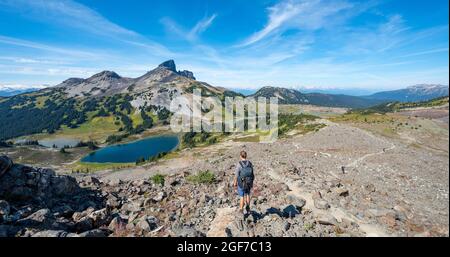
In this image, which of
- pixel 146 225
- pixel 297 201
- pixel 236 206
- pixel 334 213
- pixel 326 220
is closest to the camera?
pixel 146 225

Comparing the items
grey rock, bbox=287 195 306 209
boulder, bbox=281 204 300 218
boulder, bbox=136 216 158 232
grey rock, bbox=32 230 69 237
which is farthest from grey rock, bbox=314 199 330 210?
grey rock, bbox=32 230 69 237

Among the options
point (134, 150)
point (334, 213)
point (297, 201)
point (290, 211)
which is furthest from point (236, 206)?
point (134, 150)

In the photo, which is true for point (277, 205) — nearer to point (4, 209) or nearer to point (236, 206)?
point (236, 206)

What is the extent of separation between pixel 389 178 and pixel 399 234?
18.8m

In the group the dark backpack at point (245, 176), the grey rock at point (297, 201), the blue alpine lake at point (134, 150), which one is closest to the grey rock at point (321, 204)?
the grey rock at point (297, 201)

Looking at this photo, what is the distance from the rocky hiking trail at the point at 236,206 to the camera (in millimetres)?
15234

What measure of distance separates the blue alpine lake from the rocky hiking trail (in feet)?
380

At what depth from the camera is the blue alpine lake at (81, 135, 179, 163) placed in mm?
139500

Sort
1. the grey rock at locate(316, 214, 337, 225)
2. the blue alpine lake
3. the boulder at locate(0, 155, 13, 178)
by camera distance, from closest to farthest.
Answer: the grey rock at locate(316, 214, 337, 225) < the boulder at locate(0, 155, 13, 178) < the blue alpine lake

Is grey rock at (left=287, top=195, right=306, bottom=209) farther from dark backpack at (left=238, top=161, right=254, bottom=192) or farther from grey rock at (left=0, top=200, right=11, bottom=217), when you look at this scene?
grey rock at (left=0, top=200, right=11, bottom=217)

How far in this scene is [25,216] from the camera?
1595cm

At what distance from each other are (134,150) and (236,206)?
150673 mm

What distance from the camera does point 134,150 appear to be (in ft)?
524

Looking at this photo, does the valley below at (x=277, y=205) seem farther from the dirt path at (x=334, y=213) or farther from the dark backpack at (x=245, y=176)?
the dark backpack at (x=245, y=176)
